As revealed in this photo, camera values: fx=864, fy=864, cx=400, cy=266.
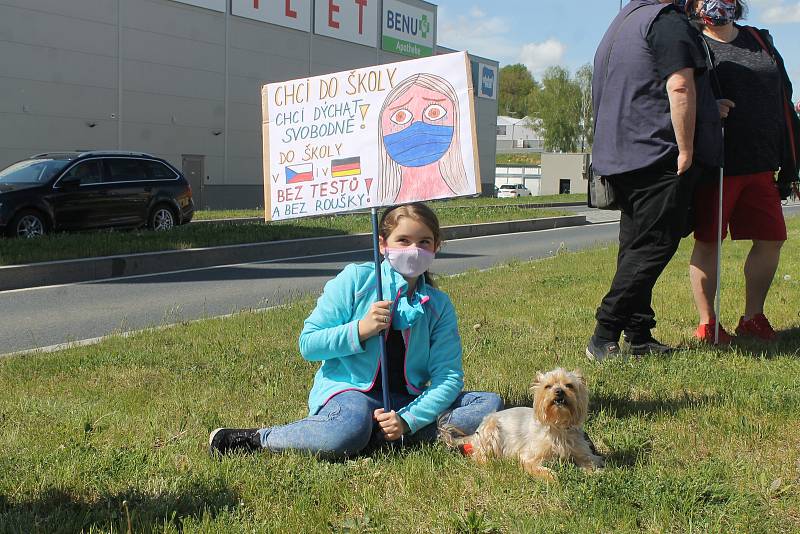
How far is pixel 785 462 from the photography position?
3.39 metres

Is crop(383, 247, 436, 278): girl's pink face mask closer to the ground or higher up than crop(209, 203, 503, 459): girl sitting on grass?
higher up

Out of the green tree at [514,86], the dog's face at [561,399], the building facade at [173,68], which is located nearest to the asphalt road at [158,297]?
the dog's face at [561,399]

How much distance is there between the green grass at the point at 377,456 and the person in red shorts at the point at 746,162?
0.41 meters

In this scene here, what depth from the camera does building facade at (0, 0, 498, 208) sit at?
25562 millimetres

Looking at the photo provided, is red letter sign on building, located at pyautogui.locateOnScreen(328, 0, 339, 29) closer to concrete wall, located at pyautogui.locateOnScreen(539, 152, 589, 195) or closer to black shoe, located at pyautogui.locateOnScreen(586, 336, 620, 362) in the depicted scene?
black shoe, located at pyautogui.locateOnScreen(586, 336, 620, 362)

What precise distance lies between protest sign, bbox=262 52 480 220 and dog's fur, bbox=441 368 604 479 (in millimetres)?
986

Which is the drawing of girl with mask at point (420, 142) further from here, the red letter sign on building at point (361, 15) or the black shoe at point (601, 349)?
the red letter sign on building at point (361, 15)

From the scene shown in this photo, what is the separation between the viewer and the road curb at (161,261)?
10.6m

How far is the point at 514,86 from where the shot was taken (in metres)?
152

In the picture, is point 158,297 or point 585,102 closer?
point 158,297

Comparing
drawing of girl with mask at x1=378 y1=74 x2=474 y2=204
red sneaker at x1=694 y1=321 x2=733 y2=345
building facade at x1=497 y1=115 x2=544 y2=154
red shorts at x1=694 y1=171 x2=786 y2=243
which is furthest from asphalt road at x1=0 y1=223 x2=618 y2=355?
building facade at x1=497 y1=115 x2=544 y2=154

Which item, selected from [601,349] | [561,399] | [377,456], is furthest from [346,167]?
[601,349]

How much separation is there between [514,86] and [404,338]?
153m

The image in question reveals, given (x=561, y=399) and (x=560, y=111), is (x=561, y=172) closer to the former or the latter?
(x=560, y=111)
